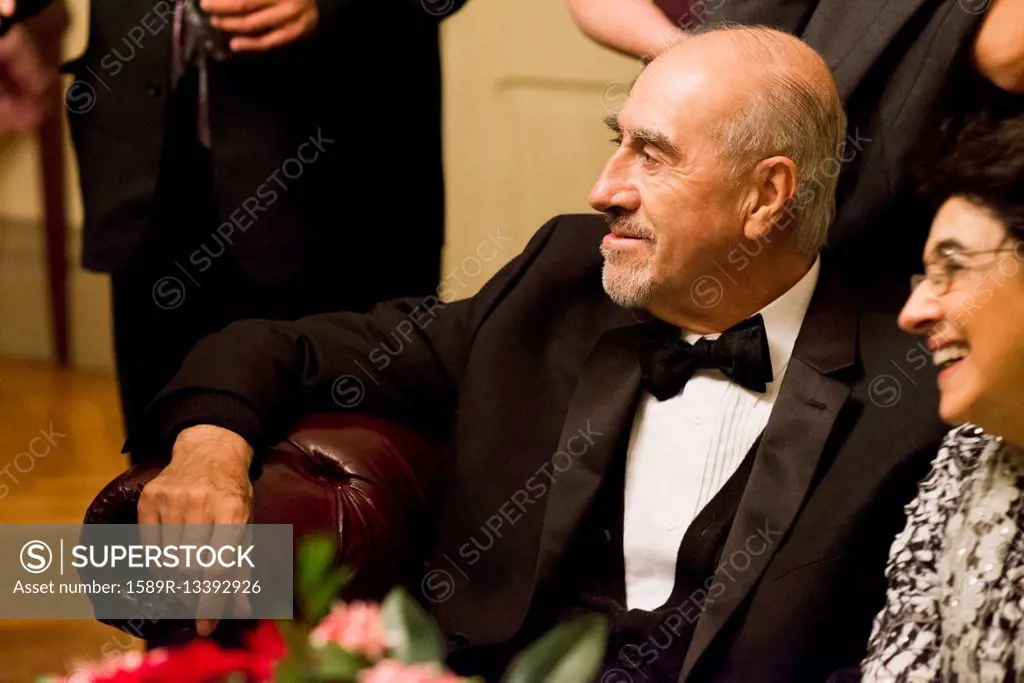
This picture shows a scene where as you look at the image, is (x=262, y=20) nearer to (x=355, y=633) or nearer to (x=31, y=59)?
(x=31, y=59)

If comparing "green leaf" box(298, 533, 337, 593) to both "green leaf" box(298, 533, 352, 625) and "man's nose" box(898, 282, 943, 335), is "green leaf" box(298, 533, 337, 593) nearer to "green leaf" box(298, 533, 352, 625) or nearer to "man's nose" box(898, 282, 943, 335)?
"green leaf" box(298, 533, 352, 625)

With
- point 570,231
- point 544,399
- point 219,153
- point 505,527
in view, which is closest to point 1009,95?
point 570,231

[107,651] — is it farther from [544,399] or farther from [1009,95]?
[1009,95]

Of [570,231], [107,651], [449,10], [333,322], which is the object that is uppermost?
[449,10]

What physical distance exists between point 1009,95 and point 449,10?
0.89 m

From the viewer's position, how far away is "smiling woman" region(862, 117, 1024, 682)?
139cm

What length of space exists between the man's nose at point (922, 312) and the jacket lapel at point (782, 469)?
16cm

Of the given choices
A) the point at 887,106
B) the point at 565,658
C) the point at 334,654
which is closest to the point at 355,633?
the point at 334,654

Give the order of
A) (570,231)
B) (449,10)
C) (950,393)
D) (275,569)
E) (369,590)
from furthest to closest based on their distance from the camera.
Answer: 1. (449,10)
2. (570,231)
3. (369,590)
4. (275,569)
5. (950,393)

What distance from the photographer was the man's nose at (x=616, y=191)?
1701mm

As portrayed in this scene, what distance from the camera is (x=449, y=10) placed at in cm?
209

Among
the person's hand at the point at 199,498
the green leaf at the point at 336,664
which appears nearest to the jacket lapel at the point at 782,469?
the person's hand at the point at 199,498

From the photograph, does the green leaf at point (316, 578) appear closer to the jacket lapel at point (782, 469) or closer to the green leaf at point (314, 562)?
the green leaf at point (314, 562)

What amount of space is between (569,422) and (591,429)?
0.04 m
